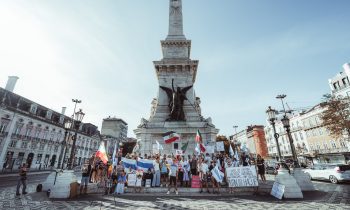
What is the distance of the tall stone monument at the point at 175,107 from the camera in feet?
60.3

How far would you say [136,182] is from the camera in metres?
11.5

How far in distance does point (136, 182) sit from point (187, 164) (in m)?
3.52

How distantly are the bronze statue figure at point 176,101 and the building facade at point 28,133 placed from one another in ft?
68.8

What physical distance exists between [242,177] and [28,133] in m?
46.7

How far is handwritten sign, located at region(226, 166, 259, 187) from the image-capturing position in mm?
10633

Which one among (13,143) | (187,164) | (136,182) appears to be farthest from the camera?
(13,143)

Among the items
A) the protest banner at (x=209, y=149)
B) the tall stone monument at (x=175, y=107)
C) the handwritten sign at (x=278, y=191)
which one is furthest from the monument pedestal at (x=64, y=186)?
the handwritten sign at (x=278, y=191)

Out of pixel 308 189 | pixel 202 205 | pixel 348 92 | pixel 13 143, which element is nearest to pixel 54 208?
pixel 202 205

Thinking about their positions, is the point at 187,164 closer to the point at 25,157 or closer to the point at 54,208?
the point at 54,208

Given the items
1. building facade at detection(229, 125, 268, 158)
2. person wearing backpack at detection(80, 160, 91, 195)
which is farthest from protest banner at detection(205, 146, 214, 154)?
building facade at detection(229, 125, 268, 158)

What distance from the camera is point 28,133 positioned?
40.1 m

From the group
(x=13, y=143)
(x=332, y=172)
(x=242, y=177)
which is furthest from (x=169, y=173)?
(x=13, y=143)

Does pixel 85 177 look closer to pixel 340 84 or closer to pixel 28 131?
pixel 28 131

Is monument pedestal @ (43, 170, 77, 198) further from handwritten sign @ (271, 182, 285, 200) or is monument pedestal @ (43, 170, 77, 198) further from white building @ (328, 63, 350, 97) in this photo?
white building @ (328, 63, 350, 97)
